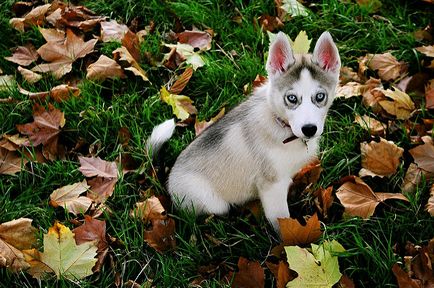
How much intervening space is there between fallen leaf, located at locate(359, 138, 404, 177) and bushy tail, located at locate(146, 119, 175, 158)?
3.34 feet

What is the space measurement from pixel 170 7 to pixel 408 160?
6.27ft

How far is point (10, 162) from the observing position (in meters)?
3.34

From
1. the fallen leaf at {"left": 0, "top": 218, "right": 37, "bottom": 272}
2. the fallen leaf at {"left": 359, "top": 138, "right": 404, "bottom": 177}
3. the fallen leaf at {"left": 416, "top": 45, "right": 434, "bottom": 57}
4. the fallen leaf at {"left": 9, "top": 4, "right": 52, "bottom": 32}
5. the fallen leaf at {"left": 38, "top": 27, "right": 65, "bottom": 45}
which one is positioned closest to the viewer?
the fallen leaf at {"left": 0, "top": 218, "right": 37, "bottom": 272}

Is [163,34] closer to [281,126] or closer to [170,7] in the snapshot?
[170,7]

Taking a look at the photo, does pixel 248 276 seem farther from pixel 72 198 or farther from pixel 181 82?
pixel 181 82

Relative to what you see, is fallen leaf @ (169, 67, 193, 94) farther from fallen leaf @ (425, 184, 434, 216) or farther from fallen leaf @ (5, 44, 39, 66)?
fallen leaf @ (425, 184, 434, 216)

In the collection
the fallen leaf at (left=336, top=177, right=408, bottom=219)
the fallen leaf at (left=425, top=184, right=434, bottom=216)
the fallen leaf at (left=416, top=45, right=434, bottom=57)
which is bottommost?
the fallen leaf at (left=336, top=177, right=408, bottom=219)

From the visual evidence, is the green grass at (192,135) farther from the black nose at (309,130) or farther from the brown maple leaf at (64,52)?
the black nose at (309,130)

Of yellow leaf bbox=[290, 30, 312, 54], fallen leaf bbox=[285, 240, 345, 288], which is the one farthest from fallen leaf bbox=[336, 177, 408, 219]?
yellow leaf bbox=[290, 30, 312, 54]

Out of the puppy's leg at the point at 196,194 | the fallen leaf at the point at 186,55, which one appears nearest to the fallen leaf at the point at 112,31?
the fallen leaf at the point at 186,55

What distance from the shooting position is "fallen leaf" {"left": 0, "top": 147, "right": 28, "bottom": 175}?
130 inches

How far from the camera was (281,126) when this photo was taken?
110 inches

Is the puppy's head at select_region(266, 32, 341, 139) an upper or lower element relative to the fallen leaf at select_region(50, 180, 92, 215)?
upper

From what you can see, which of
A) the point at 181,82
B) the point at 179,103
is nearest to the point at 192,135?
the point at 179,103
